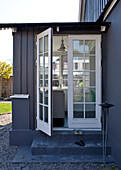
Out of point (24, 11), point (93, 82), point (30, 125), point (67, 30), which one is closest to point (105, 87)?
point (93, 82)

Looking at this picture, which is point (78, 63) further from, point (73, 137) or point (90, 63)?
point (73, 137)

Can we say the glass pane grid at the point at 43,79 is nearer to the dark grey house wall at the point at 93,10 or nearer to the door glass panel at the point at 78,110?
the door glass panel at the point at 78,110

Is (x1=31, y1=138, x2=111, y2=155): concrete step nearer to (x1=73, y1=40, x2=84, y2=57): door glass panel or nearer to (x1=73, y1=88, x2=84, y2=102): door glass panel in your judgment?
(x1=73, y1=88, x2=84, y2=102): door glass panel

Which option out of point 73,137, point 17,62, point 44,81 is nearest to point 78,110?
point 73,137

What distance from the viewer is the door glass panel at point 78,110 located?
3.74 metres

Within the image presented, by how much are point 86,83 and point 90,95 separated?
11.2 inches

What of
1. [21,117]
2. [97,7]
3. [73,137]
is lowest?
[73,137]

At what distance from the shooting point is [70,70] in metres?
3.74

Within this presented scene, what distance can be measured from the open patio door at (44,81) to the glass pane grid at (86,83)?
2.17ft

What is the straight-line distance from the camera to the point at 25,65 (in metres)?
3.77

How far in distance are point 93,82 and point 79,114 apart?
79cm

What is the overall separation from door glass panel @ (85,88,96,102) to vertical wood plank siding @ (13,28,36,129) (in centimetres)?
117

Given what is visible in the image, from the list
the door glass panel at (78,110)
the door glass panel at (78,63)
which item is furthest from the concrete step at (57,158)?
the door glass panel at (78,63)

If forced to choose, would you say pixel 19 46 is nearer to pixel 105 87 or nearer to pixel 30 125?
pixel 30 125
